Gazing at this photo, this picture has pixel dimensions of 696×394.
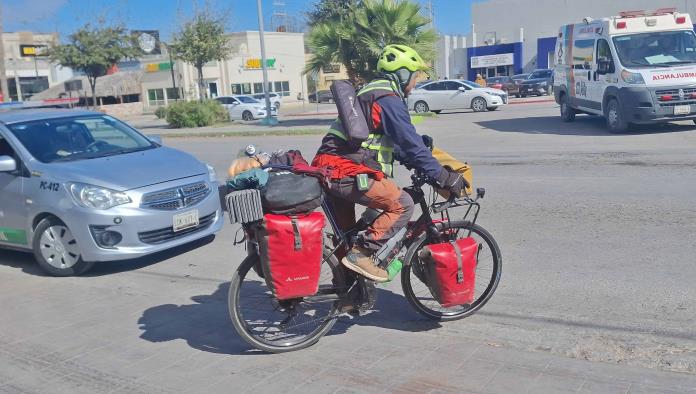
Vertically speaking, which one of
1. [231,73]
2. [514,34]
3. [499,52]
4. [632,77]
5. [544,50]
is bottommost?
[632,77]

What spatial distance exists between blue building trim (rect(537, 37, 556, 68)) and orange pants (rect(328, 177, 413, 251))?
174ft

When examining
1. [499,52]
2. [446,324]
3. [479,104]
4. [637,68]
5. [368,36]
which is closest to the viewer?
[446,324]

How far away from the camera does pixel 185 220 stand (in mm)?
7156

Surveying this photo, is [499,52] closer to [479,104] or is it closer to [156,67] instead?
[156,67]

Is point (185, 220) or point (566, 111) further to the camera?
point (566, 111)

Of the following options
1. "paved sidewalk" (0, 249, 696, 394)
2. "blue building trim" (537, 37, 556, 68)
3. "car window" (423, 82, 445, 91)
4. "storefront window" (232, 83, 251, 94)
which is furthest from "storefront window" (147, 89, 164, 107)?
"paved sidewalk" (0, 249, 696, 394)

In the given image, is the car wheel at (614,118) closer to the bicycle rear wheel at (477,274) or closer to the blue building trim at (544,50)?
the bicycle rear wheel at (477,274)

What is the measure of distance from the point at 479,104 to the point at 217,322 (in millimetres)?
24937

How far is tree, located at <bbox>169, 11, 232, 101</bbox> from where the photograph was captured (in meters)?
37.1

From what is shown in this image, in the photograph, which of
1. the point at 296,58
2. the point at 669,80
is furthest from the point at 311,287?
the point at 296,58

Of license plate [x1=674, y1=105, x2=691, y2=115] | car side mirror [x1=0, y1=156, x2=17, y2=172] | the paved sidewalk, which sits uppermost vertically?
car side mirror [x1=0, y1=156, x2=17, y2=172]

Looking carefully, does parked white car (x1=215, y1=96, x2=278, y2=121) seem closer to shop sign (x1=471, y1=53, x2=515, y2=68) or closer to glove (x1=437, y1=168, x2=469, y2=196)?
shop sign (x1=471, y1=53, x2=515, y2=68)

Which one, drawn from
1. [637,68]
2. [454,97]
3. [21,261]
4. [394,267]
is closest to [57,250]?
[21,261]

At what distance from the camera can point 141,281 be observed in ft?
22.0
